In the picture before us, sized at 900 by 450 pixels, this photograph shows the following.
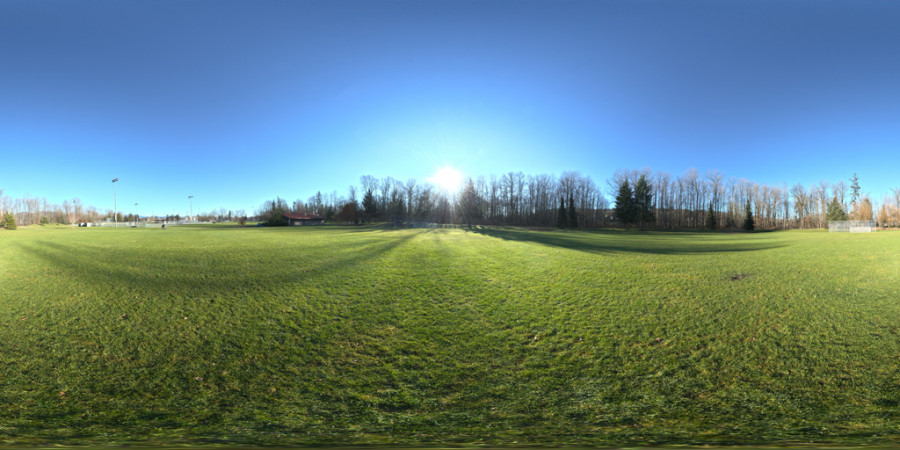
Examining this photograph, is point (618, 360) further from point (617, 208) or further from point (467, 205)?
point (467, 205)

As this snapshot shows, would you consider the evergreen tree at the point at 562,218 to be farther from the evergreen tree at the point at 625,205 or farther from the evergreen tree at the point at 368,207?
the evergreen tree at the point at 368,207

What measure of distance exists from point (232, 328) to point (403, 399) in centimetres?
428

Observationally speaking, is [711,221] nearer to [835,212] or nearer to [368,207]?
[835,212]

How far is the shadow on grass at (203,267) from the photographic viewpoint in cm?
945

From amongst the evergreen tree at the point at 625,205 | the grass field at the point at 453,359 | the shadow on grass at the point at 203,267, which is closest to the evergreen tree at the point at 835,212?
the evergreen tree at the point at 625,205

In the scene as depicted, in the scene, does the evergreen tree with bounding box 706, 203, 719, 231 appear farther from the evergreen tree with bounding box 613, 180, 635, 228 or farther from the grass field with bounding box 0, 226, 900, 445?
the grass field with bounding box 0, 226, 900, 445

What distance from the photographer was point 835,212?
205 feet

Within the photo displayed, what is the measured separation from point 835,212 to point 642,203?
123 ft

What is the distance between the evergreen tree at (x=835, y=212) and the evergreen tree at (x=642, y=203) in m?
34.8

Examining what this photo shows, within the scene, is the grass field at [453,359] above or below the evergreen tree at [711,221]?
below

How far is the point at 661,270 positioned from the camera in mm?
10945

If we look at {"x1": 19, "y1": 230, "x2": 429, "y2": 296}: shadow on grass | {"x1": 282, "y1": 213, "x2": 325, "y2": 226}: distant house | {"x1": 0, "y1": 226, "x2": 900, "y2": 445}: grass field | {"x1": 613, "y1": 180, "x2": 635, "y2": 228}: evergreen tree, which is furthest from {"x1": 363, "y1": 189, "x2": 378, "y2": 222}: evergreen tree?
{"x1": 0, "y1": 226, "x2": 900, "y2": 445}: grass field

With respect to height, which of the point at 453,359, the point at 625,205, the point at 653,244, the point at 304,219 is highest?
the point at 625,205

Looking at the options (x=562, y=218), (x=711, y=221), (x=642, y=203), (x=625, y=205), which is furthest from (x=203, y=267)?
(x=711, y=221)
